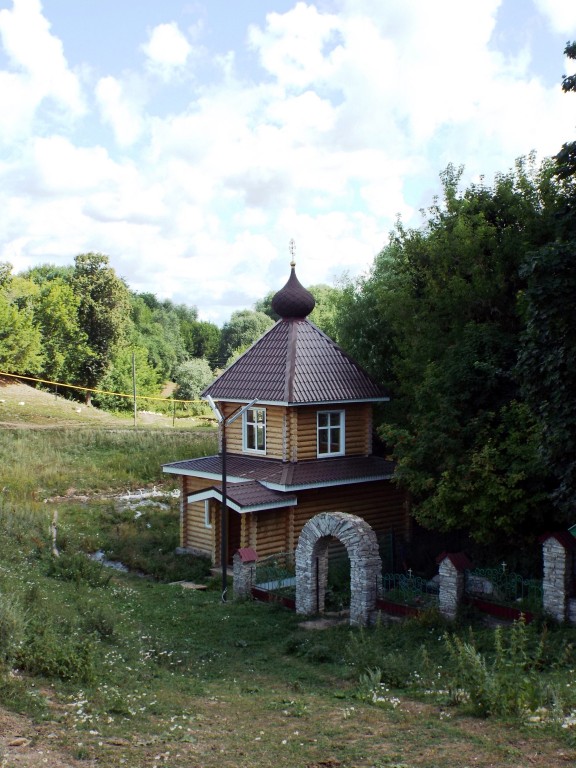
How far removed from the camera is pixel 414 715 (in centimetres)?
952

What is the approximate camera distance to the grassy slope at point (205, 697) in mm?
8047

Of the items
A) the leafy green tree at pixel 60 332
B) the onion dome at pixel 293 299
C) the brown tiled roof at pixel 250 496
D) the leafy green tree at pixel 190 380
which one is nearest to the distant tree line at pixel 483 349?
the onion dome at pixel 293 299

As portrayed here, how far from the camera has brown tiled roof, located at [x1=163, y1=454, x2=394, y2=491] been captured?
70.3 feet

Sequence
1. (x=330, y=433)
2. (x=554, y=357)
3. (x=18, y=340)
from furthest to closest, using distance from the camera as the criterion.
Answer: (x=18, y=340) → (x=330, y=433) → (x=554, y=357)

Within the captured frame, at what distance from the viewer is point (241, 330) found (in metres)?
91.8

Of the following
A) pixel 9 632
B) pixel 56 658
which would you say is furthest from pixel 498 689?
pixel 9 632

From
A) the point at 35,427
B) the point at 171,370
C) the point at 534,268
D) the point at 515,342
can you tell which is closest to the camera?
the point at 534,268

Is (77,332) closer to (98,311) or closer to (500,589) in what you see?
(98,311)

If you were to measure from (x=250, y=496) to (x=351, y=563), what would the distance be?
19.0ft

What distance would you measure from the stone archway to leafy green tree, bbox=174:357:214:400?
5761 centimetres

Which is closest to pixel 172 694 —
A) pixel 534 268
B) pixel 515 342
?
pixel 534 268

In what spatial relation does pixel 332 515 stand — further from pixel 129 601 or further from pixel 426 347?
pixel 426 347

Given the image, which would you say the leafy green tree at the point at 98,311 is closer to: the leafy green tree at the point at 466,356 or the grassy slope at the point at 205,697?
the leafy green tree at the point at 466,356

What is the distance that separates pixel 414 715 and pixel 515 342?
12.1 m
